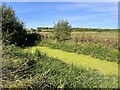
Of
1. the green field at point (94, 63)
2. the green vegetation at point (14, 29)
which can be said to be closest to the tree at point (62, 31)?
the green vegetation at point (14, 29)

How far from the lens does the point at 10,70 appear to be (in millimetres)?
7453

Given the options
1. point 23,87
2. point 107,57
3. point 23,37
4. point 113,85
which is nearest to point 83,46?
point 107,57

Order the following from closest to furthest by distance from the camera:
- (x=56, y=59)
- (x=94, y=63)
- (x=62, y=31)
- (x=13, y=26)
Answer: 1. (x=56, y=59)
2. (x=94, y=63)
3. (x=13, y=26)
4. (x=62, y=31)

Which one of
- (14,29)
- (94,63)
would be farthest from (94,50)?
(14,29)

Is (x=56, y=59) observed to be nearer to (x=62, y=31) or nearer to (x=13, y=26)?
(x=13, y=26)

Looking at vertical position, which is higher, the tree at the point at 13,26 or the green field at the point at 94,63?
the tree at the point at 13,26

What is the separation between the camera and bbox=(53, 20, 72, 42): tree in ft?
88.5

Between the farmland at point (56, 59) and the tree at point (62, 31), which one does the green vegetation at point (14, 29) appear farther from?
the tree at point (62, 31)

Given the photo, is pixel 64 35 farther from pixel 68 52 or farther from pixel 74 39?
pixel 68 52

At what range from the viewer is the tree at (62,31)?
27.0 metres

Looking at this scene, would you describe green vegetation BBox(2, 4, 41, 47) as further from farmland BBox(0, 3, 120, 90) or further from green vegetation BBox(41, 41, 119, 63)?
green vegetation BBox(41, 41, 119, 63)

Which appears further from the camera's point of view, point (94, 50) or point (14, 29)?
point (14, 29)

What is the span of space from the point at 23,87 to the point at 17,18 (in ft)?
61.5

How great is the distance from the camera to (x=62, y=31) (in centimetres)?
2747
